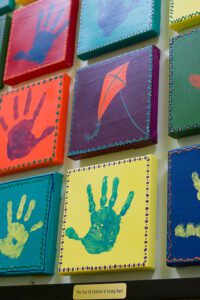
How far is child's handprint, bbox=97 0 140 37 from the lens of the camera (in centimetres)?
99

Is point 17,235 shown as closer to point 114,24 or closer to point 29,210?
point 29,210

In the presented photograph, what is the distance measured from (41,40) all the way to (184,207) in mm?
521

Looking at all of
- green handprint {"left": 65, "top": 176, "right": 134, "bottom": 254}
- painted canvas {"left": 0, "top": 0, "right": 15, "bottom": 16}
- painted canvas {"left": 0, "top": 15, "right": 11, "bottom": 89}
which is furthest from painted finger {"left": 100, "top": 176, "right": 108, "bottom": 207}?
painted canvas {"left": 0, "top": 0, "right": 15, "bottom": 16}

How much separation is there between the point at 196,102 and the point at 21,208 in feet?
1.22

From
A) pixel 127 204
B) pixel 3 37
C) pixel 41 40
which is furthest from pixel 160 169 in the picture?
pixel 3 37

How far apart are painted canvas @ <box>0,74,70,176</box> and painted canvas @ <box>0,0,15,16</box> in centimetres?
26

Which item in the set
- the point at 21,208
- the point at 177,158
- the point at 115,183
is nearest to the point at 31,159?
the point at 21,208

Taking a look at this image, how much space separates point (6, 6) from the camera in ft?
4.06

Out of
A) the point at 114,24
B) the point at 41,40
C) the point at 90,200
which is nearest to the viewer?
the point at 90,200

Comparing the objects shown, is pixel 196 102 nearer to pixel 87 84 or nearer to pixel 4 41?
pixel 87 84

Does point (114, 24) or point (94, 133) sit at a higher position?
point (114, 24)

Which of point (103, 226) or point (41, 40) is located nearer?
point (103, 226)

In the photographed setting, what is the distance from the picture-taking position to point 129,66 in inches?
36.6

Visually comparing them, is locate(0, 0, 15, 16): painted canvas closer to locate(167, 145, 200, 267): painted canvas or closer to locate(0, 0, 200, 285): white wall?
locate(0, 0, 200, 285): white wall
